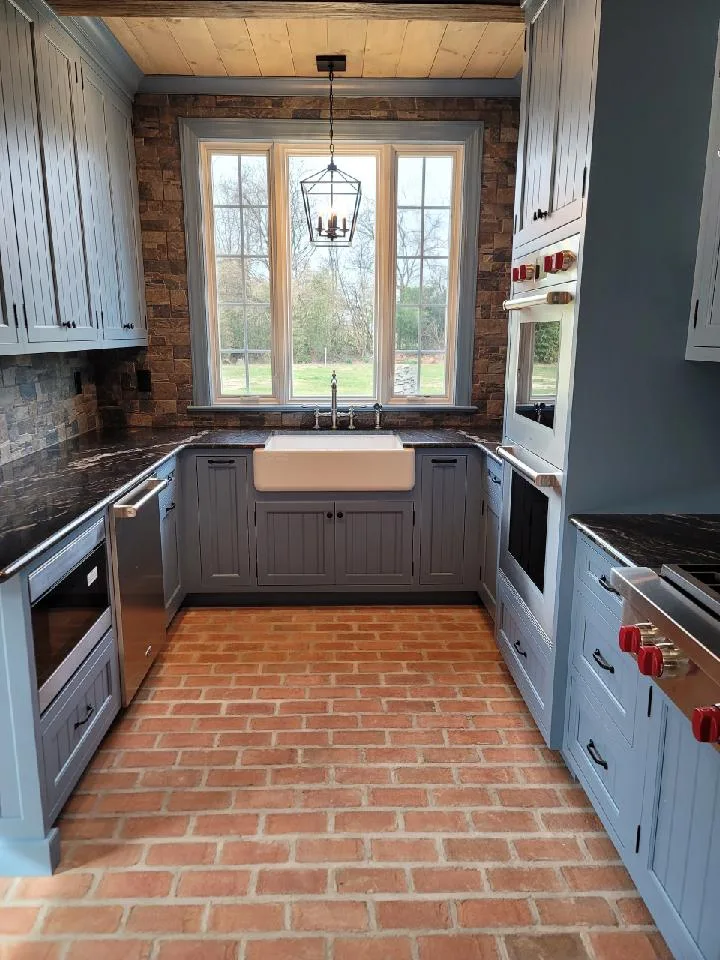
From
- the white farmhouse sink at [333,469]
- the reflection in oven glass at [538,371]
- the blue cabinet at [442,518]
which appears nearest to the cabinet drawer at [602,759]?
the reflection in oven glass at [538,371]

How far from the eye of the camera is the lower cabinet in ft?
11.6

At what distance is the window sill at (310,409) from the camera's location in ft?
13.1

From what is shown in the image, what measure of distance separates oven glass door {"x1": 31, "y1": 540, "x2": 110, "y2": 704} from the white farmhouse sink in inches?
47.5

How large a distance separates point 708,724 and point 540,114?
2223mm

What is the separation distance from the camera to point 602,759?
195 cm

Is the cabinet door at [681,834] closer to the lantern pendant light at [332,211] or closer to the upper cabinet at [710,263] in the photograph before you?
the upper cabinet at [710,263]

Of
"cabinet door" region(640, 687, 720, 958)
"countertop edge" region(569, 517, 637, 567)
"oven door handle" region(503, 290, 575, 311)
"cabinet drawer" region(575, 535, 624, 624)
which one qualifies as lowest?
"cabinet door" region(640, 687, 720, 958)

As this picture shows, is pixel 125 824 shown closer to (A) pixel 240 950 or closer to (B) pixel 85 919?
(B) pixel 85 919

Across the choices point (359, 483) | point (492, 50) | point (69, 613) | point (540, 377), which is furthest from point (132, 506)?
point (492, 50)

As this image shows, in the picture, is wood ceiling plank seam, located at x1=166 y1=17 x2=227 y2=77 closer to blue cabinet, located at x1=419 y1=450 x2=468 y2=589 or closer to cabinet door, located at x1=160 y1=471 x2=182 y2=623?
cabinet door, located at x1=160 y1=471 x2=182 y2=623

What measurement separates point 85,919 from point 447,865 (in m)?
0.99

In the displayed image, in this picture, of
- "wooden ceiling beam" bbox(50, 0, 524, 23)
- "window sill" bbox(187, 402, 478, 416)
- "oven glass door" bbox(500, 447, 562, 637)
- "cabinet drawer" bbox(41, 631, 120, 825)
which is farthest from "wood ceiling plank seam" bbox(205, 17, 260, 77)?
"cabinet drawer" bbox(41, 631, 120, 825)

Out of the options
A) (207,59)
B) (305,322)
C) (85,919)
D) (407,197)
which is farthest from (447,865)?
(207,59)

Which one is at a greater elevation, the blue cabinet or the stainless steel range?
the stainless steel range
